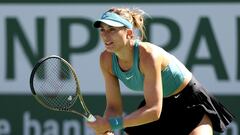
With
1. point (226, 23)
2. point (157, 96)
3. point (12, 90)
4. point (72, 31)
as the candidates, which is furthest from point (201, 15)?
point (157, 96)

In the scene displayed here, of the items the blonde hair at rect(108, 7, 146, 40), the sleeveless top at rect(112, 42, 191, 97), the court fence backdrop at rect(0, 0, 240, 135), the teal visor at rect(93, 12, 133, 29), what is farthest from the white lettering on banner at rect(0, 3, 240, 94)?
the teal visor at rect(93, 12, 133, 29)

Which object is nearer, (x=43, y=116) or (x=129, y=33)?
(x=129, y=33)

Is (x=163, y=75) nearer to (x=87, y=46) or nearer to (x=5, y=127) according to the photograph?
(x=87, y=46)

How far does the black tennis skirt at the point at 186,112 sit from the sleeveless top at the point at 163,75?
0.26 ft

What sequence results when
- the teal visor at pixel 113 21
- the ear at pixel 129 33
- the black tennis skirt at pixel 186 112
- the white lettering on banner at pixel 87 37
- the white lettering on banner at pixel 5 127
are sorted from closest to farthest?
the teal visor at pixel 113 21 < the ear at pixel 129 33 < the black tennis skirt at pixel 186 112 < the white lettering on banner at pixel 87 37 < the white lettering on banner at pixel 5 127

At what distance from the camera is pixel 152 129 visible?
181 inches

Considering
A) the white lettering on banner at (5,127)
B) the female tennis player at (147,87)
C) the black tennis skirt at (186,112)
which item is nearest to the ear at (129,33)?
the female tennis player at (147,87)

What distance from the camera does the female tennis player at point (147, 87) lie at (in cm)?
416

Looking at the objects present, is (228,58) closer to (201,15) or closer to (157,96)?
(201,15)

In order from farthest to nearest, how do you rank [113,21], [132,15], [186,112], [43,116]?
1. [43,116]
2. [186,112]
3. [132,15]
4. [113,21]

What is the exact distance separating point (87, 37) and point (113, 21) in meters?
2.90

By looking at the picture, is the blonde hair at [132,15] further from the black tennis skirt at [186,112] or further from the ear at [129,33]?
the black tennis skirt at [186,112]

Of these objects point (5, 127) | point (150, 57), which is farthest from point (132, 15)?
point (5, 127)

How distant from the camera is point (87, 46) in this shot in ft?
23.0
